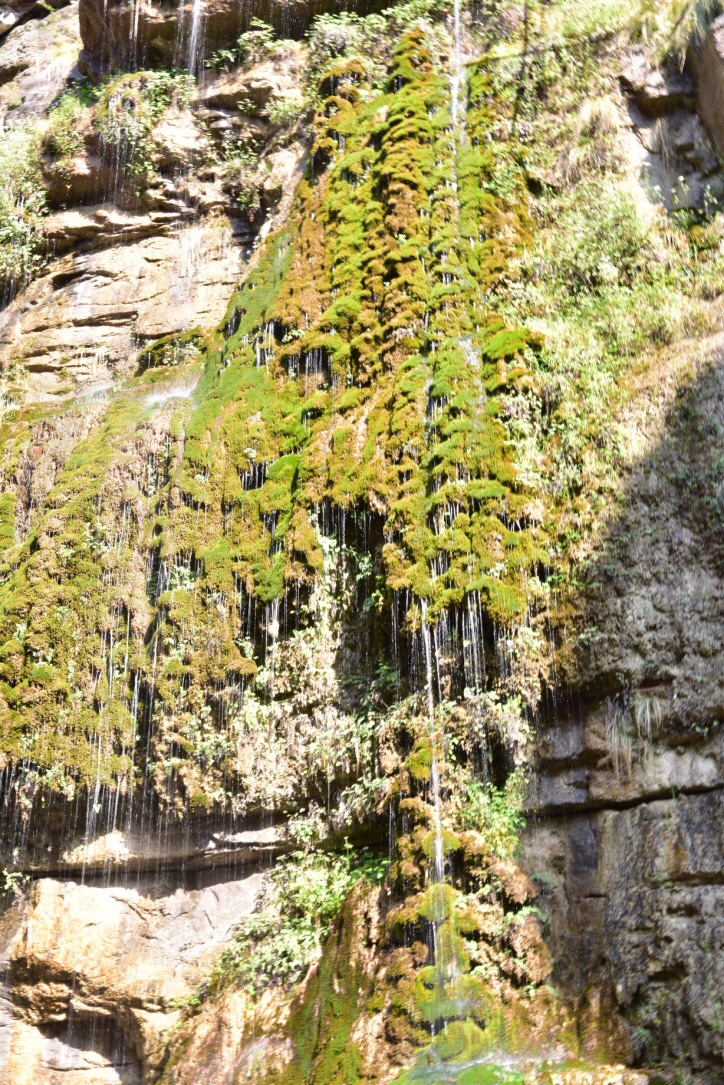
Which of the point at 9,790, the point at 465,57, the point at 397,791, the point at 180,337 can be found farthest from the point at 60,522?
the point at 465,57

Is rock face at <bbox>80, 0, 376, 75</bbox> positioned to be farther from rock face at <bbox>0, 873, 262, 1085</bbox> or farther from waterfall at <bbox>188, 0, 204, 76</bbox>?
rock face at <bbox>0, 873, 262, 1085</bbox>

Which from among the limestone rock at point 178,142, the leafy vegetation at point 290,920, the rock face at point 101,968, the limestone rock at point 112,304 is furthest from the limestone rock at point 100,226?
the leafy vegetation at point 290,920

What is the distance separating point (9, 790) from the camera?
33.0 feet

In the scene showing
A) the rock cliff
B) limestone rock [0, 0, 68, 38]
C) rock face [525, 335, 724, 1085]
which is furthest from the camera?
limestone rock [0, 0, 68, 38]

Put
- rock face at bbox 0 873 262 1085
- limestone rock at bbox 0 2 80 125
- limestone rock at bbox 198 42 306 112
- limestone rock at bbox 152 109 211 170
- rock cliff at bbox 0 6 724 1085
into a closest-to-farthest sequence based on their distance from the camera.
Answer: rock cliff at bbox 0 6 724 1085
rock face at bbox 0 873 262 1085
limestone rock at bbox 198 42 306 112
limestone rock at bbox 152 109 211 170
limestone rock at bbox 0 2 80 125

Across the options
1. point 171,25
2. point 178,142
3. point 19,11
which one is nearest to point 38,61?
point 19,11

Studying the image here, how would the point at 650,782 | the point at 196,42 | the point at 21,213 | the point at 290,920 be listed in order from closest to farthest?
the point at 650,782 → the point at 290,920 → the point at 21,213 → the point at 196,42

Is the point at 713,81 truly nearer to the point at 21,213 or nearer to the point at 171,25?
the point at 171,25

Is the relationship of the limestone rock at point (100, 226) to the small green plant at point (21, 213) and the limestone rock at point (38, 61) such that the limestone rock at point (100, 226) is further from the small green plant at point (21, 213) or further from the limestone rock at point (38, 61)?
the limestone rock at point (38, 61)

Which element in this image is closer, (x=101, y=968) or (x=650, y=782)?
(x=650, y=782)

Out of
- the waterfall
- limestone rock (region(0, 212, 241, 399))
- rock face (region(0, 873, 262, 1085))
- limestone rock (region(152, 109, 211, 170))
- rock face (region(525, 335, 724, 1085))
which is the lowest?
rock face (region(0, 873, 262, 1085))

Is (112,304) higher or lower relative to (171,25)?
lower

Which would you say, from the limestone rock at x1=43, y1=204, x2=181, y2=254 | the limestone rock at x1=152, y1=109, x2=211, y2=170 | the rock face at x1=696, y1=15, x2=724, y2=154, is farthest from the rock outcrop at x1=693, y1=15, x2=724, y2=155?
the limestone rock at x1=43, y1=204, x2=181, y2=254

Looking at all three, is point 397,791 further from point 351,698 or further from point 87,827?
point 87,827
